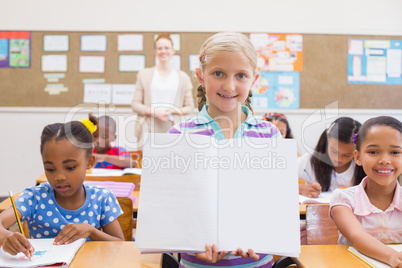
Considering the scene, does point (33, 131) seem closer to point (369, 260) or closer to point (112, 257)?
point (112, 257)

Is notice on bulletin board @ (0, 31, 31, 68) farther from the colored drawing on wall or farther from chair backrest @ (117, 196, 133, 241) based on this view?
chair backrest @ (117, 196, 133, 241)

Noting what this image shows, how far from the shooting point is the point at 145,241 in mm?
972

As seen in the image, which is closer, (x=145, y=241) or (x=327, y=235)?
(x=145, y=241)

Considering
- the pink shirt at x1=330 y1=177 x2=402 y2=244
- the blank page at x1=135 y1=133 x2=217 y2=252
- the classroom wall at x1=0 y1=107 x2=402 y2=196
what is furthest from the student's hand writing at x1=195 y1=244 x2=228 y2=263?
the classroom wall at x1=0 y1=107 x2=402 y2=196

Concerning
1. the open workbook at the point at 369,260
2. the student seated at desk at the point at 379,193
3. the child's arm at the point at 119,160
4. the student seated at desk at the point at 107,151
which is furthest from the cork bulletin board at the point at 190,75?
the open workbook at the point at 369,260

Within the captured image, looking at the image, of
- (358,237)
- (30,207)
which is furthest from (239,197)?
(30,207)

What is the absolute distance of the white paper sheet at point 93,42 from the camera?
446 centimetres

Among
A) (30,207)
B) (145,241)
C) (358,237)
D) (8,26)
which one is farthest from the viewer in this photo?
(8,26)

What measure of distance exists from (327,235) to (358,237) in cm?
39

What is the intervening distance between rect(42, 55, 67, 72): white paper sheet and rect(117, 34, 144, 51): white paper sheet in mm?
648

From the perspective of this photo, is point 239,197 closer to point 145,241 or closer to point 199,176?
point 199,176

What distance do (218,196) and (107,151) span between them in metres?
2.27

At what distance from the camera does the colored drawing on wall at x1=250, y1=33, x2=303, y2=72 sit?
4520mm

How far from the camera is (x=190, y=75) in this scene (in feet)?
14.8
